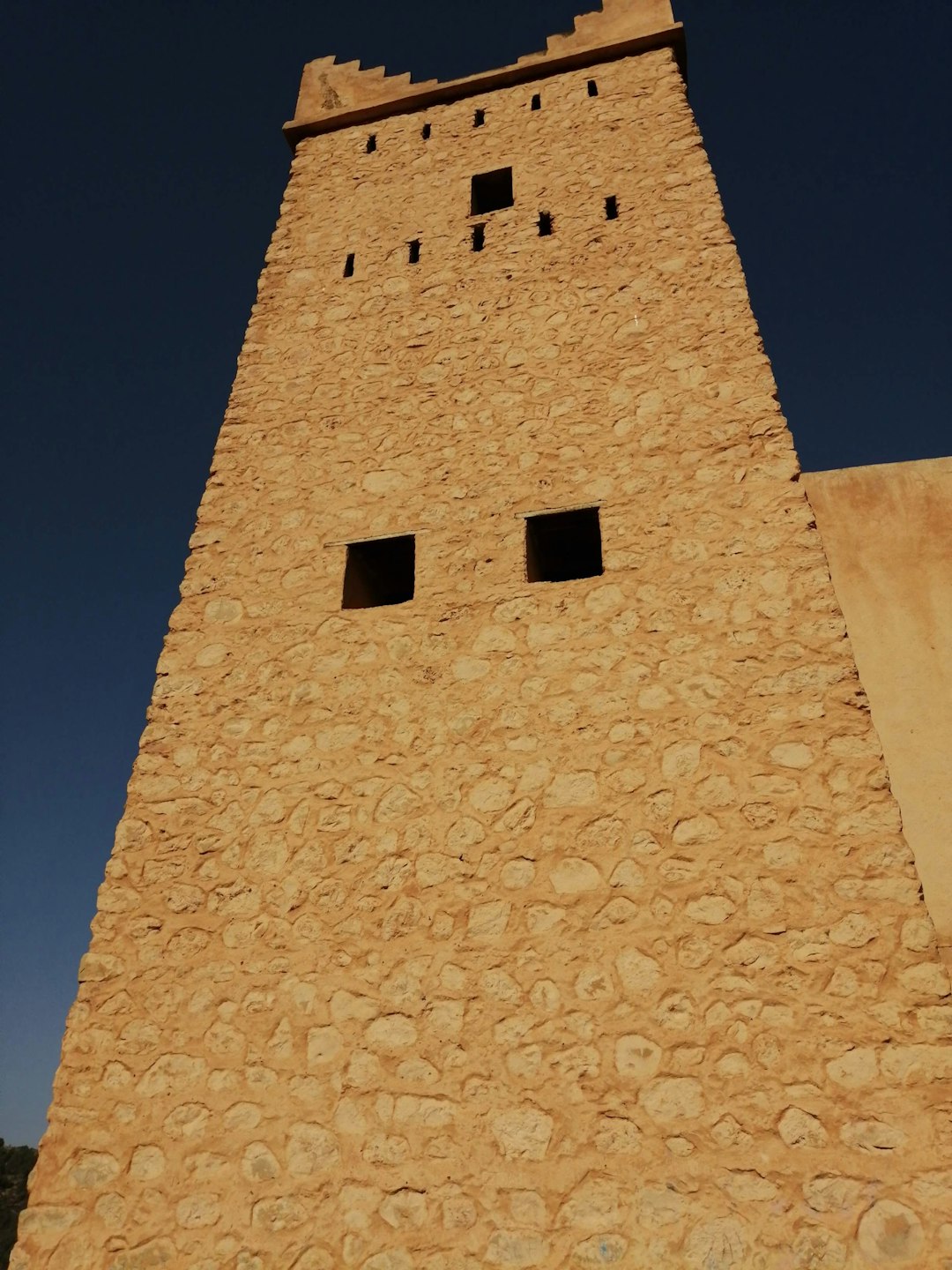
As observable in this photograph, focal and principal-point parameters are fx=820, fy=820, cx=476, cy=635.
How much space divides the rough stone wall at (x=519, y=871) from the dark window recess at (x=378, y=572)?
0.17m

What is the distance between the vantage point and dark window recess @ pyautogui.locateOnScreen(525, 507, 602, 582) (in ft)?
16.6

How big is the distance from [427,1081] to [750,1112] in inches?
52.3

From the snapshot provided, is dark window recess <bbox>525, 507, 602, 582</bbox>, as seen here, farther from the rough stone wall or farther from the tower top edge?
the tower top edge

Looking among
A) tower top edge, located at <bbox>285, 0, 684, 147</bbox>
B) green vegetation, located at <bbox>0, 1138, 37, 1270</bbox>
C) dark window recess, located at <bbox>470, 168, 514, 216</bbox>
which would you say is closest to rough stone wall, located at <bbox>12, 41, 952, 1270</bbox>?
dark window recess, located at <bbox>470, 168, 514, 216</bbox>

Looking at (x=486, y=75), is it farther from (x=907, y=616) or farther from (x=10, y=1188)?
(x=10, y=1188)

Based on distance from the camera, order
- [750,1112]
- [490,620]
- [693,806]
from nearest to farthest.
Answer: [750,1112] < [693,806] < [490,620]

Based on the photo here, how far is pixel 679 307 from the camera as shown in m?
5.64

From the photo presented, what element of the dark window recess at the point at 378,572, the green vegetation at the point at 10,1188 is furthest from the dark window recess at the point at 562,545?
the green vegetation at the point at 10,1188

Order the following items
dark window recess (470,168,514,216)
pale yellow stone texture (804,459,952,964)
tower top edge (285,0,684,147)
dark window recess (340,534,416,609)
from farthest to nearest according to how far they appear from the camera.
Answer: tower top edge (285,0,684,147), dark window recess (470,168,514,216), dark window recess (340,534,416,609), pale yellow stone texture (804,459,952,964)

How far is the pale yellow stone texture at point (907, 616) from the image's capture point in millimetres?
4480

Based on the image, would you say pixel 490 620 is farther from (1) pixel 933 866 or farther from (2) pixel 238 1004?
(1) pixel 933 866

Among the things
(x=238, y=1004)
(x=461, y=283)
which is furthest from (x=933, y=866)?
(x=461, y=283)

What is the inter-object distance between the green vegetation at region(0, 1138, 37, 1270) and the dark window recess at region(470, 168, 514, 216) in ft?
145

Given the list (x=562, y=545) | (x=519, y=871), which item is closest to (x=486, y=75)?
(x=562, y=545)
